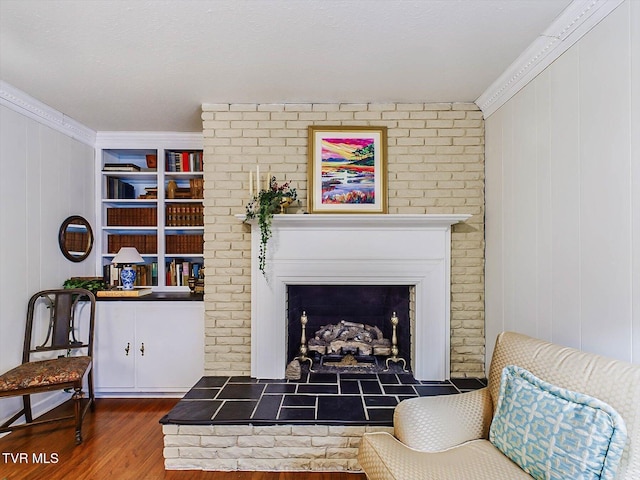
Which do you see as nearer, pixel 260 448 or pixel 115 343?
pixel 260 448

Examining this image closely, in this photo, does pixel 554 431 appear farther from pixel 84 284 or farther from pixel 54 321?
pixel 84 284

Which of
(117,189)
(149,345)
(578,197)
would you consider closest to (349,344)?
(149,345)

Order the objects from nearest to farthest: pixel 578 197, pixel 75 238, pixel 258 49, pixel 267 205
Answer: pixel 578 197, pixel 258 49, pixel 267 205, pixel 75 238

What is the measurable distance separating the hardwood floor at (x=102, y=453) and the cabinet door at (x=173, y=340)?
→ 334 millimetres

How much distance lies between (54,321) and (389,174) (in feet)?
9.53

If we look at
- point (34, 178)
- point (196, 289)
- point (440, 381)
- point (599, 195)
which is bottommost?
point (440, 381)

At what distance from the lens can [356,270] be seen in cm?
287

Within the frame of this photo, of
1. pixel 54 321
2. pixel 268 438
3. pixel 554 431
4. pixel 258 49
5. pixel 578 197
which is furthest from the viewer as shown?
pixel 54 321

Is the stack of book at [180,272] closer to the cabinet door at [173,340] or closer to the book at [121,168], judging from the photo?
the cabinet door at [173,340]

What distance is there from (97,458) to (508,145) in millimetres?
3351

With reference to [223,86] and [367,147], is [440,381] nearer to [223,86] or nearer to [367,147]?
[367,147]

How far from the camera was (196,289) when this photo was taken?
3.41 metres

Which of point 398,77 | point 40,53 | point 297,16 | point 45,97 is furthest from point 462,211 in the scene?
point 45,97

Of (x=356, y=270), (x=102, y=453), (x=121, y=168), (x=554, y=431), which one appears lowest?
(x=102, y=453)
